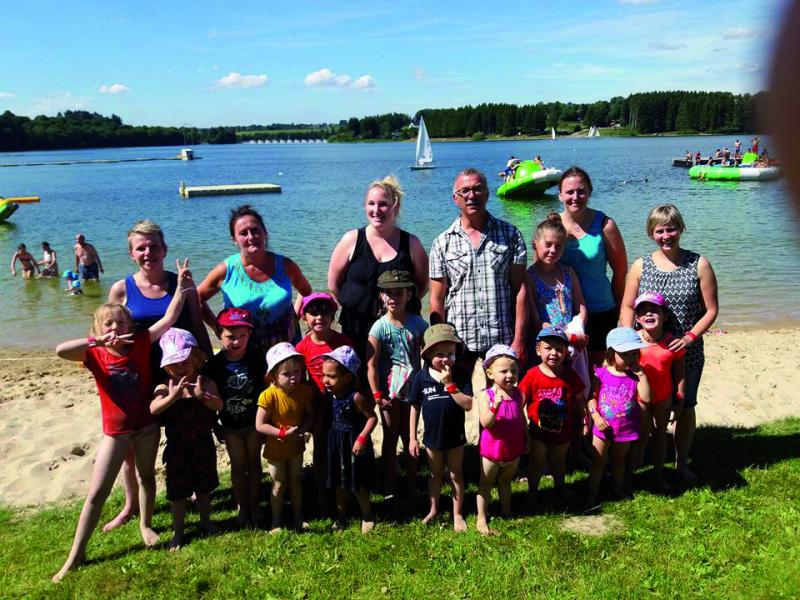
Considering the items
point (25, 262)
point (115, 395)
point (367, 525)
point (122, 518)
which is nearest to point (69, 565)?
point (122, 518)

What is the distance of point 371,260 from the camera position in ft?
17.1

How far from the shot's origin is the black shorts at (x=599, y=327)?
18.4ft

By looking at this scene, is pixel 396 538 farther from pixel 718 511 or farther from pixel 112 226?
pixel 112 226

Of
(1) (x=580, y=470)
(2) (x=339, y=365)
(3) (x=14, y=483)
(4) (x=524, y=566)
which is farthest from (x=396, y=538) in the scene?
(3) (x=14, y=483)

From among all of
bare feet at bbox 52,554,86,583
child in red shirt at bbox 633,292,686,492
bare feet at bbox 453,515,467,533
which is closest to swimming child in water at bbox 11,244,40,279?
bare feet at bbox 52,554,86,583

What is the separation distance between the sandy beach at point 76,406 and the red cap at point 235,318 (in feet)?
7.89

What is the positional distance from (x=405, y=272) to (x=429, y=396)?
1.01m

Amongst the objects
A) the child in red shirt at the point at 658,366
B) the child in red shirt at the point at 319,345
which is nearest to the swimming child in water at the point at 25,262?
the child in red shirt at the point at 319,345


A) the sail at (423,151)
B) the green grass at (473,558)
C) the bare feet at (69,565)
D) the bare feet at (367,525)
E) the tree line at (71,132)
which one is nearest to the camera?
the green grass at (473,558)

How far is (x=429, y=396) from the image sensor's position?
477cm

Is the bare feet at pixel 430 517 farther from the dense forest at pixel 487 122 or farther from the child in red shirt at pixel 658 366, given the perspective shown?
the dense forest at pixel 487 122

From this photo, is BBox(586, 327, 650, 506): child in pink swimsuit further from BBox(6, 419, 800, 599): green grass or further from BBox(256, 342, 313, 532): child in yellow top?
BBox(256, 342, 313, 532): child in yellow top

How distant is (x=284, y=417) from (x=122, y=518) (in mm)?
1844

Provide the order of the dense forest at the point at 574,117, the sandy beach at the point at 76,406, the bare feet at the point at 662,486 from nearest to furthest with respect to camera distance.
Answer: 1. the bare feet at the point at 662,486
2. the sandy beach at the point at 76,406
3. the dense forest at the point at 574,117
